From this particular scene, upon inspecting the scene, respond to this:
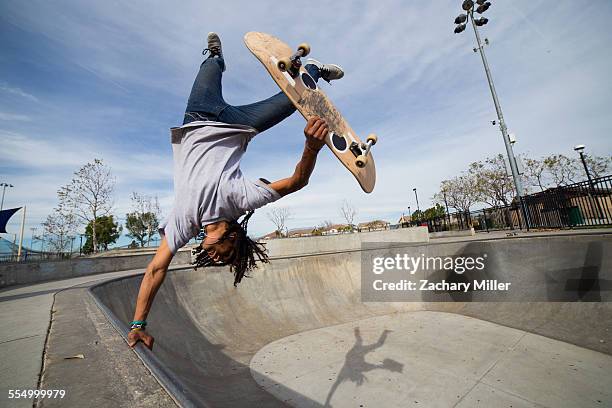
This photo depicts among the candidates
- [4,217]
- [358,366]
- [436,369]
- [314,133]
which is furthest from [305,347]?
[4,217]

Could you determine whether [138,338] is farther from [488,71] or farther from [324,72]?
[488,71]

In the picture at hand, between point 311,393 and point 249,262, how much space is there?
317 cm

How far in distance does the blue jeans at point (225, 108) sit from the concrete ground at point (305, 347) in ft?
5.33

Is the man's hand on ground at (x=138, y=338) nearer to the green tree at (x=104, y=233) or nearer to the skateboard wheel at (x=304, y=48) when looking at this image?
the skateboard wheel at (x=304, y=48)

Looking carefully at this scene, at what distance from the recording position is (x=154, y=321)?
16.7 ft

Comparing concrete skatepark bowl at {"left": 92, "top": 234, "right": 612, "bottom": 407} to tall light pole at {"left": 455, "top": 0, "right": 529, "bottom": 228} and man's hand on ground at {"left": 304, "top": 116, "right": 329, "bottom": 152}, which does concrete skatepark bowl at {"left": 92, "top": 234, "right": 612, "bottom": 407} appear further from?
tall light pole at {"left": 455, "top": 0, "right": 529, "bottom": 228}

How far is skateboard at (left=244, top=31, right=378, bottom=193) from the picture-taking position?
2166 millimetres

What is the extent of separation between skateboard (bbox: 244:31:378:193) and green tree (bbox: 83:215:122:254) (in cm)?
4912

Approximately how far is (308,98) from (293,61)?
307 millimetres

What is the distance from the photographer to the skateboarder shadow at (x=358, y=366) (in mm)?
4485

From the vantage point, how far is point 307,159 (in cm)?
171

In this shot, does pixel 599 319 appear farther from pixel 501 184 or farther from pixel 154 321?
pixel 501 184

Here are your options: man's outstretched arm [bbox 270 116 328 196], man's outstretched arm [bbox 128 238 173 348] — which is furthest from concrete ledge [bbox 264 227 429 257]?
man's outstretched arm [bbox 270 116 328 196]

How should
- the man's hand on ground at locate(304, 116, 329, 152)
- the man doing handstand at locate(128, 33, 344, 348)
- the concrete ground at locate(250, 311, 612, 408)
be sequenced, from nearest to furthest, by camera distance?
1. the man's hand on ground at locate(304, 116, 329, 152)
2. the man doing handstand at locate(128, 33, 344, 348)
3. the concrete ground at locate(250, 311, 612, 408)
